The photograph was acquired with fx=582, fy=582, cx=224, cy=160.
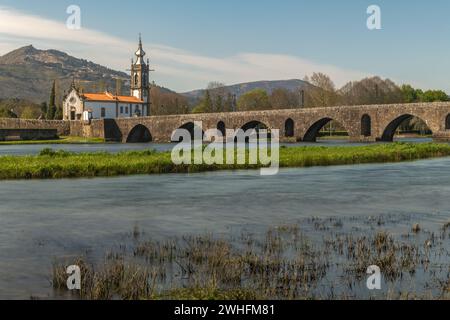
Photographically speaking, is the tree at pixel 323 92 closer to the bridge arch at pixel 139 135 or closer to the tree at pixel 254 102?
the tree at pixel 254 102

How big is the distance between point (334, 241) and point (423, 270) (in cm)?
375

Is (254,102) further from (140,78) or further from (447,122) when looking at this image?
(447,122)

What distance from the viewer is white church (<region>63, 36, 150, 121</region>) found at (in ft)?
455

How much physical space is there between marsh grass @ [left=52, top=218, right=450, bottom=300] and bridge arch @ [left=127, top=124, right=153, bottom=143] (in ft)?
363

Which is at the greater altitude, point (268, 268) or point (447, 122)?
point (447, 122)

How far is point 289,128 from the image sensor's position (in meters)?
110

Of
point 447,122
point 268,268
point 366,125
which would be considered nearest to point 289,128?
point 366,125

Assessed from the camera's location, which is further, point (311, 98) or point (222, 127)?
point (311, 98)

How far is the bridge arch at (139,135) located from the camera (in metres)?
128

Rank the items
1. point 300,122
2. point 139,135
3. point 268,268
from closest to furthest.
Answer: point 268,268 → point 300,122 → point 139,135

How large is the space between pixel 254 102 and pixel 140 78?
116ft

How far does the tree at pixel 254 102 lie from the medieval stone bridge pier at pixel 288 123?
4268 cm

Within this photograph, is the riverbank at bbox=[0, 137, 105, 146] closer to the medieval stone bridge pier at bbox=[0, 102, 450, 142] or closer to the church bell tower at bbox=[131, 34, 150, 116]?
the medieval stone bridge pier at bbox=[0, 102, 450, 142]
